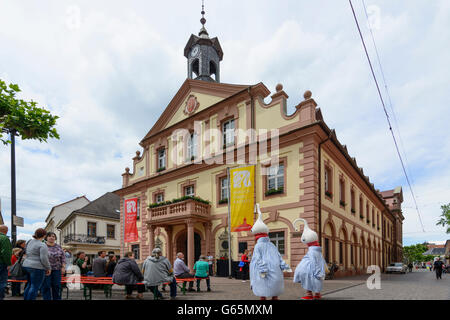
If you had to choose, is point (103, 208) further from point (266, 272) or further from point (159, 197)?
point (266, 272)

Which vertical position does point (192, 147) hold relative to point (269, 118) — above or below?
below

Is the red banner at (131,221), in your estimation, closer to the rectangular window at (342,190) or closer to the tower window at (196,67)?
the tower window at (196,67)

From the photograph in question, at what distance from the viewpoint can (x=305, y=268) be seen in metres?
8.46

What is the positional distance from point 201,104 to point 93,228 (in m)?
26.1

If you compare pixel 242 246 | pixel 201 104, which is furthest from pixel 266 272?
pixel 201 104

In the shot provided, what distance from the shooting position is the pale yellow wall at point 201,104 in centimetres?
2405

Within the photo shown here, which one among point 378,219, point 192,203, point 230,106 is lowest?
point 378,219

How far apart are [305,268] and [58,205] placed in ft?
183

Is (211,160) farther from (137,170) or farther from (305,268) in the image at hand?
(305,268)

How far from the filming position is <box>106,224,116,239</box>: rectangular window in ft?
146

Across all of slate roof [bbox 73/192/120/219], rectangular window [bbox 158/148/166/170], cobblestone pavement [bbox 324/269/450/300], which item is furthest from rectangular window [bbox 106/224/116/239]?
cobblestone pavement [bbox 324/269/450/300]

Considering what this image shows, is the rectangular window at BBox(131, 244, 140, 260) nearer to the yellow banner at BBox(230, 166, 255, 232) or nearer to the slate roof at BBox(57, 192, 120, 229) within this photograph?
the yellow banner at BBox(230, 166, 255, 232)

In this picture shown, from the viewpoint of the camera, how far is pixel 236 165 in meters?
21.0
